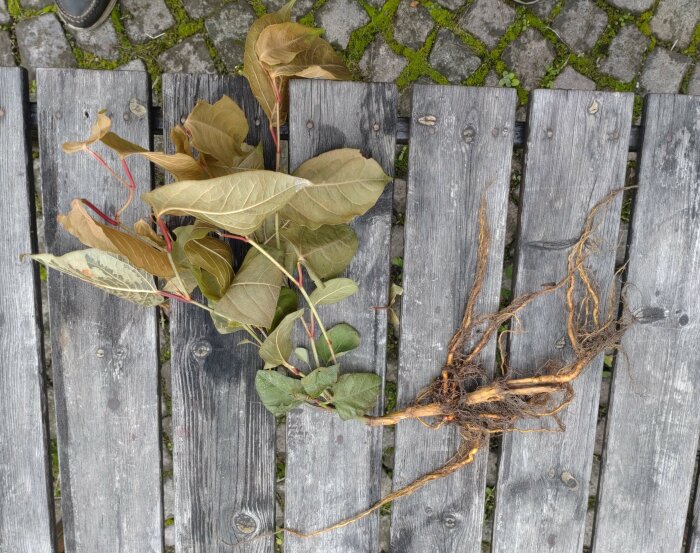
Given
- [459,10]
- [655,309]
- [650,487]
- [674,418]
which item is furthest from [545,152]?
[650,487]

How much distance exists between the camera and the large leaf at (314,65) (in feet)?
3.52

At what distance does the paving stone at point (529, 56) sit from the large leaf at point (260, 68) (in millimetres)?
730

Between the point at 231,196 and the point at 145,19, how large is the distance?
926 millimetres

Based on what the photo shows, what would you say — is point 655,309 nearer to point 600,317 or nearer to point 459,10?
point 600,317

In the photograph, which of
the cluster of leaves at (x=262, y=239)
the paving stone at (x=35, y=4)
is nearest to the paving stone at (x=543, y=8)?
the cluster of leaves at (x=262, y=239)

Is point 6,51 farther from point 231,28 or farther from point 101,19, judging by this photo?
point 231,28

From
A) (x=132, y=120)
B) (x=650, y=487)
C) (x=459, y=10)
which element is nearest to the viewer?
(x=132, y=120)

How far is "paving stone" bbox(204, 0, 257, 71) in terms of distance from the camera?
1.53 m

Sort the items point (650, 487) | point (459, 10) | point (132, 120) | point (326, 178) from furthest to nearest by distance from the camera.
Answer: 1. point (459, 10)
2. point (650, 487)
3. point (132, 120)
4. point (326, 178)

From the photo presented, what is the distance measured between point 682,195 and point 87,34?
161cm

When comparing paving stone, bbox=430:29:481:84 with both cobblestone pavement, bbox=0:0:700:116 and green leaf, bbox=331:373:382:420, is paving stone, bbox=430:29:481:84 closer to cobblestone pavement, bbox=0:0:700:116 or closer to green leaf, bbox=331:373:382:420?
cobblestone pavement, bbox=0:0:700:116

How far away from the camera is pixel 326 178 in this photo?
3.63 feet

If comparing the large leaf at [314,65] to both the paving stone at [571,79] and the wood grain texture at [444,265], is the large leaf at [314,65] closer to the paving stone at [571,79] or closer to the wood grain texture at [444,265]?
the wood grain texture at [444,265]

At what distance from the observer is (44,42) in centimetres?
157
